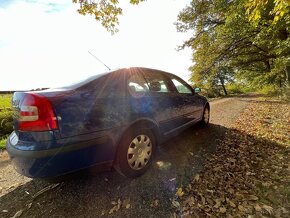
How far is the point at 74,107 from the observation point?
2080 millimetres

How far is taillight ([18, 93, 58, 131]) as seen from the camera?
1.96m

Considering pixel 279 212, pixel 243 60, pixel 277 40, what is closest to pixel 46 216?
pixel 279 212

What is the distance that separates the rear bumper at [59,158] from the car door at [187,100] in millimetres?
2175

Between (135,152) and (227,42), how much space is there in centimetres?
1204

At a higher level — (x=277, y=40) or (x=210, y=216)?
(x=277, y=40)

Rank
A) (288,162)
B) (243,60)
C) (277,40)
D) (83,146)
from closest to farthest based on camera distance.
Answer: (83,146) → (288,162) → (277,40) → (243,60)

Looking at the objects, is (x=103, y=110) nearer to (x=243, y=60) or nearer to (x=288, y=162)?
(x=288, y=162)

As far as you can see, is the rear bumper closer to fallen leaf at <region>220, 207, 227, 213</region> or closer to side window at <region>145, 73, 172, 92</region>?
side window at <region>145, 73, 172, 92</region>

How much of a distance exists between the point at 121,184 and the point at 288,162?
2.78 m

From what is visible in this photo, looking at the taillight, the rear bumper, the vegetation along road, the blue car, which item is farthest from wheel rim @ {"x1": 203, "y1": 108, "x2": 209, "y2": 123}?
the taillight

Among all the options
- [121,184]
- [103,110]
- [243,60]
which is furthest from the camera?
[243,60]

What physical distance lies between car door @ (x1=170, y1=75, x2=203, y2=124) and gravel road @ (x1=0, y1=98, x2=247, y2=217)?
105 centimetres

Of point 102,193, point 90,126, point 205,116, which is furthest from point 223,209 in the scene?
point 205,116

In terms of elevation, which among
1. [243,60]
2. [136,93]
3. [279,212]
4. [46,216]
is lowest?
[46,216]
